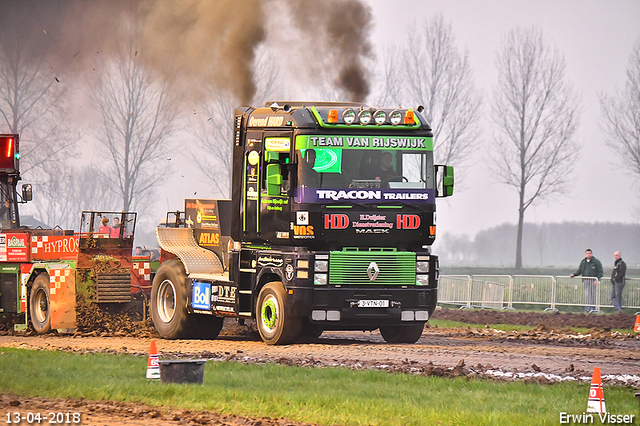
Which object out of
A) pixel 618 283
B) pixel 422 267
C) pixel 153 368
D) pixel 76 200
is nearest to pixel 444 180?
pixel 422 267

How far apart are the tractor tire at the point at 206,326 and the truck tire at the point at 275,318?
2.04 metres

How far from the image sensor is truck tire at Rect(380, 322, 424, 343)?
1969cm

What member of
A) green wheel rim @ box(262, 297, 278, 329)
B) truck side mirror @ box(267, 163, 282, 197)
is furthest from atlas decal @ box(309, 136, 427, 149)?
green wheel rim @ box(262, 297, 278, 329)

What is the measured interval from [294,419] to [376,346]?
8.28m

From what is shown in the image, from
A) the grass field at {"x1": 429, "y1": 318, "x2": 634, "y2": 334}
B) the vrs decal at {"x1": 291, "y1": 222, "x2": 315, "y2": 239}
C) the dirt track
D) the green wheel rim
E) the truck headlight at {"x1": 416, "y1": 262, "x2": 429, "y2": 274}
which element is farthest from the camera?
the grass field at {"x1": 429, "y1": 318, "x2": 634, "y2": 334}

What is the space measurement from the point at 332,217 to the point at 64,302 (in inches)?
273

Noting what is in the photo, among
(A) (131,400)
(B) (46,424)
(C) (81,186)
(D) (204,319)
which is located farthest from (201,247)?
(C) (81,186)

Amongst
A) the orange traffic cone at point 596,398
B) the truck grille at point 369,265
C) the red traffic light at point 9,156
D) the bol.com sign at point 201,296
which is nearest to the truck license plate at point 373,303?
the truck grille at point 369,265

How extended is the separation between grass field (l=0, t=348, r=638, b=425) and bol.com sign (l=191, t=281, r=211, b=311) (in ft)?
15.8

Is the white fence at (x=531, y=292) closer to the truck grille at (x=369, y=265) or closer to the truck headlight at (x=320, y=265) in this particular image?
the truck grille at (x=369, y=265)

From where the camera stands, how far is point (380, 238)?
1798 cm

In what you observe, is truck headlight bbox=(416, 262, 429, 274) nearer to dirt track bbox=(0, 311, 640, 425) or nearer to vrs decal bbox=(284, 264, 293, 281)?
dirt track bbox=(0, 311, 640, 425)

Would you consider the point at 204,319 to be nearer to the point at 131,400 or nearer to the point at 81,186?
the point at 131,400

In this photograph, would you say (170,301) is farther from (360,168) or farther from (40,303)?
(360,168)
